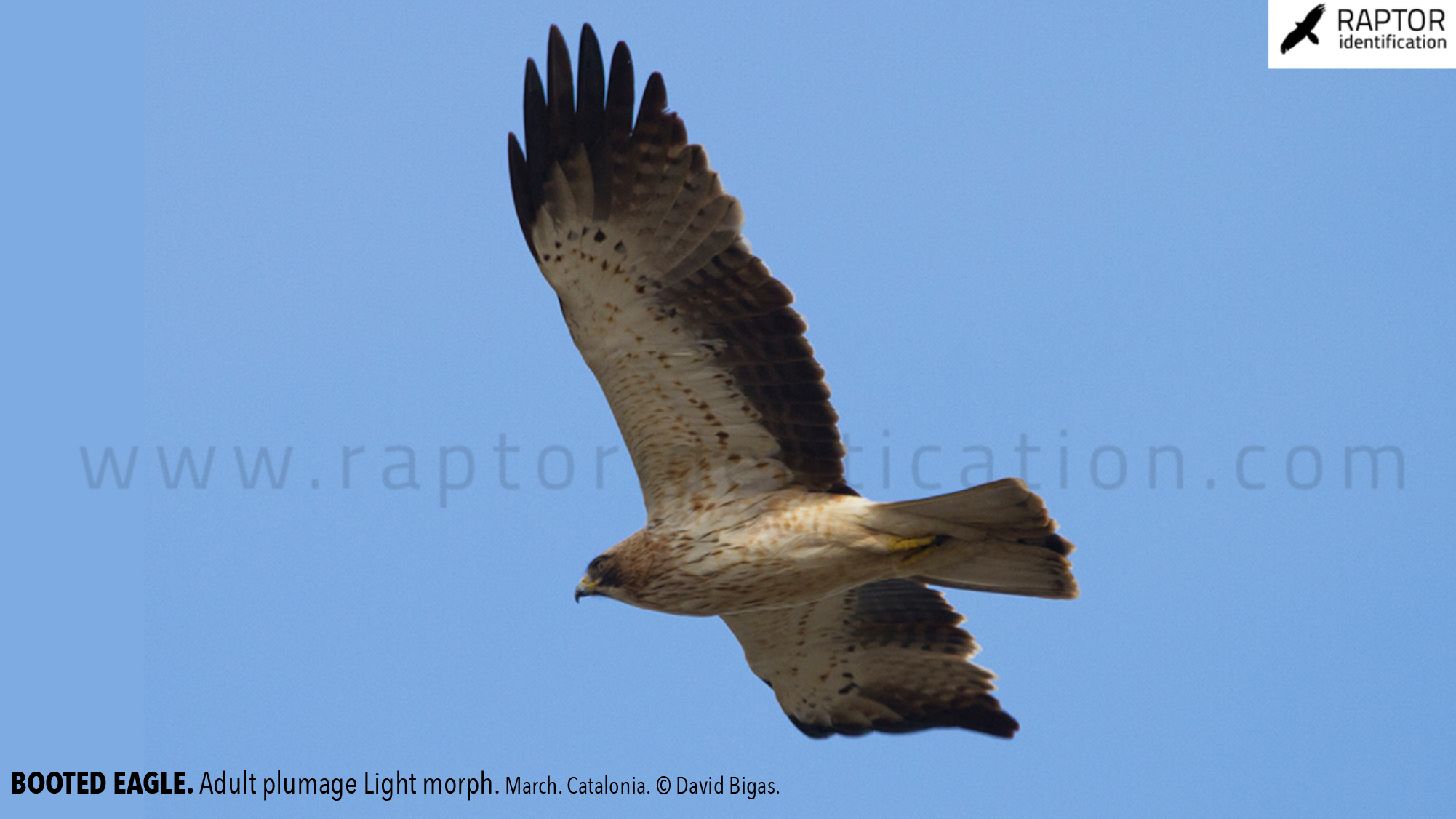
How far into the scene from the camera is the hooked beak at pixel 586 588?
8.38 m

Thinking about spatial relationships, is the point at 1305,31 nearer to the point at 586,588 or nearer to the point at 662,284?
the point at 662,284

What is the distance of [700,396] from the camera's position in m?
8.09

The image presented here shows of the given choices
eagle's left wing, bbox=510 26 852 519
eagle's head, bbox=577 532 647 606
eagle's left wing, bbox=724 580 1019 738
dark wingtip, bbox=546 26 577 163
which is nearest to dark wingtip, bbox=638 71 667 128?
eagle's left wing, bbox=510 26 852 519

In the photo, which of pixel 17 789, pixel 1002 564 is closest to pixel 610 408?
pixel 1002 564

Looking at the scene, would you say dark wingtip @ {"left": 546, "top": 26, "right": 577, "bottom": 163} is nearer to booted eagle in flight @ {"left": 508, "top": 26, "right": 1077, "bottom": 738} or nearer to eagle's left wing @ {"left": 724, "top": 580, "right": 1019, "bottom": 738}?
booted eagle in flight @ {"left": 508, "top": 26, "right": 1077, "bottom": 738}

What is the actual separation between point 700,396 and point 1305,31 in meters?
6.33

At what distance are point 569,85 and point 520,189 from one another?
1.94 feet

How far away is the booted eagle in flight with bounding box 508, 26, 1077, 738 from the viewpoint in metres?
7.59

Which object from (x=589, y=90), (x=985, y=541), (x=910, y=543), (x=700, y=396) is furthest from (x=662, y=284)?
(x=985, y=541)

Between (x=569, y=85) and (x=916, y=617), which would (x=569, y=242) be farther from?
(x=916, y=617)

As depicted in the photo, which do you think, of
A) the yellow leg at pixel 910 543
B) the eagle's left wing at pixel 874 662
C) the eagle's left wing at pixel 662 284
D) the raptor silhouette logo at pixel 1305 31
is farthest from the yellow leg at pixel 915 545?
the raptor silhouette logo at pixel 1305 31

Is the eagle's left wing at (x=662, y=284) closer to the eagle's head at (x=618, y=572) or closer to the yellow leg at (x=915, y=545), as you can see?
the yellow leg at (x=915, y=545)

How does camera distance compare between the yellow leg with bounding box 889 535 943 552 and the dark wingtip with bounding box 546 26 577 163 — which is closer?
the dark wingtip with bounding box 546 26 577 163

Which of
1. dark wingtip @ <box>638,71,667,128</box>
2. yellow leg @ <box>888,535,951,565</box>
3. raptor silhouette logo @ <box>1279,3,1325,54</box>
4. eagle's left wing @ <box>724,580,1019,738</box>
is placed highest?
raptor silhouette logo @ <box>1279,3,1325,54</box>
